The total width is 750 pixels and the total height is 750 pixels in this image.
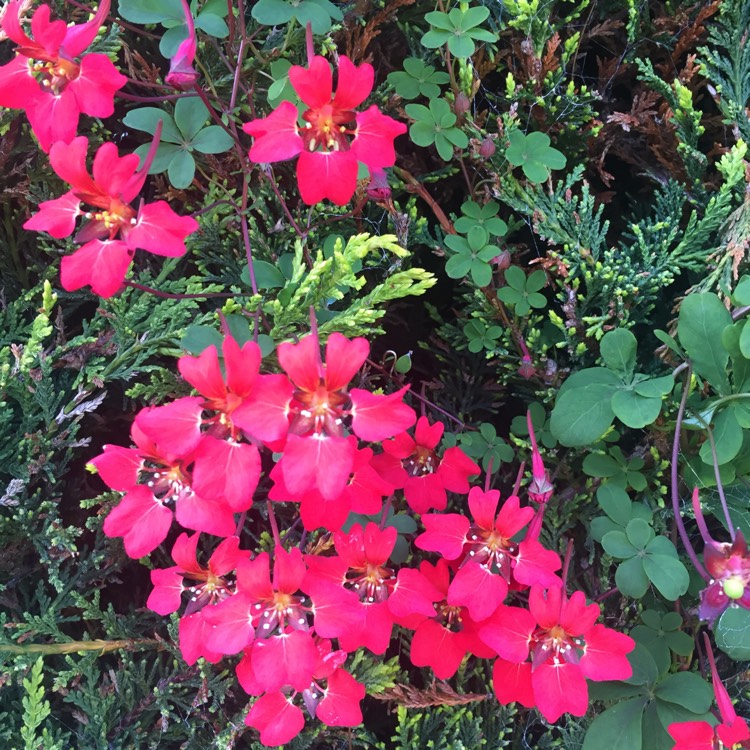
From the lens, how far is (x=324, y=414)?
2.64 feet

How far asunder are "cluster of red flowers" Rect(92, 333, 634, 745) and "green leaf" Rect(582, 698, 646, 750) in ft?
0.70

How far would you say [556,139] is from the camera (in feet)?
4.69

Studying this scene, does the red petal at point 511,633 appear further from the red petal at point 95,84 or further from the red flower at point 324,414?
the red petal at point 95,84

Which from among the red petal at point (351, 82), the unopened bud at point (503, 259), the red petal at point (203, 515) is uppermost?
the red petal at point (351, 82)

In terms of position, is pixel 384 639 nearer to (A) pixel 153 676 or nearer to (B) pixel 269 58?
(A) pixel 153 676

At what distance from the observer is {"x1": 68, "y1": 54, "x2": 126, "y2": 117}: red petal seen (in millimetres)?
891

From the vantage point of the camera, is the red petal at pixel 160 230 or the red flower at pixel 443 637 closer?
the red petal at pixel 160 230

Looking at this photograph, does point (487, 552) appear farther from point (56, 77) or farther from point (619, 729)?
point (56, 77)

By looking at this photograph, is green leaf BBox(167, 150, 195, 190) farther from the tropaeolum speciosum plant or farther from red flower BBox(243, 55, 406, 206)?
red flower BBox(243, 55, 406, 206)

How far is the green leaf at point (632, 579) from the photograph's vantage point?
1.11 meters

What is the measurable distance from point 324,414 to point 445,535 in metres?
0.35

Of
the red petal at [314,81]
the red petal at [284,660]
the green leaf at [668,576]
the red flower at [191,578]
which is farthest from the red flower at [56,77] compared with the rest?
the green leaf at [668,576]

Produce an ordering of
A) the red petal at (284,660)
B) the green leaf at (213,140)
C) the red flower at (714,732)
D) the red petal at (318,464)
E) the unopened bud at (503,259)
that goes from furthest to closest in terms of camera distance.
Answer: the unopened bud at (503,259), the green leaf at (213,140), the red flower at (714,732), the red petal at (284,660), the red petal at (318,464)

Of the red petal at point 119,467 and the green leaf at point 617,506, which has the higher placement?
the red petal at point 119,467
